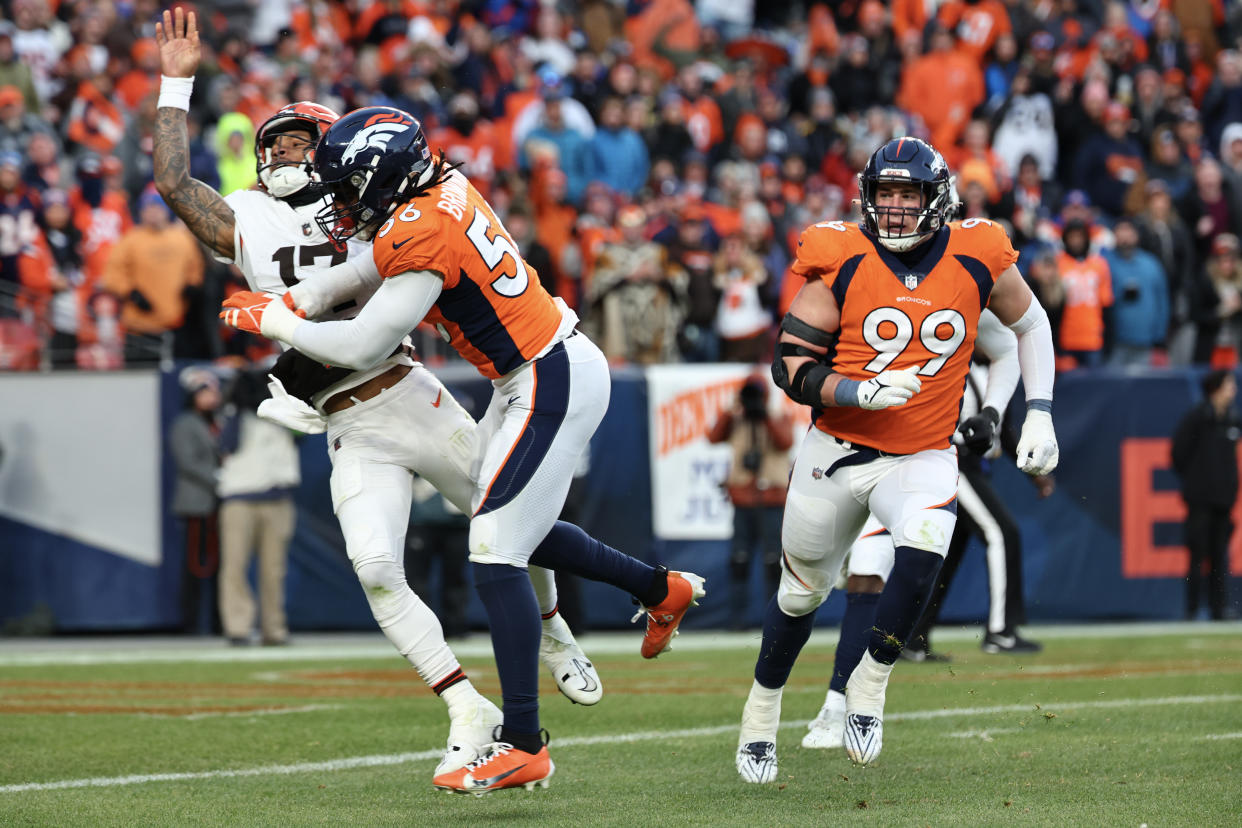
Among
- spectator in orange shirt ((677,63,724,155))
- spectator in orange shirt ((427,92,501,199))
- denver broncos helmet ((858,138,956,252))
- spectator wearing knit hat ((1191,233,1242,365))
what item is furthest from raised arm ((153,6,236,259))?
spectator in orange shirt ((677,63,724,155))

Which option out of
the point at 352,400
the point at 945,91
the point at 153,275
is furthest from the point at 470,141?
the point at 352,400

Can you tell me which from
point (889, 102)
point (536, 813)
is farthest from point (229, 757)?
point (889, 102)

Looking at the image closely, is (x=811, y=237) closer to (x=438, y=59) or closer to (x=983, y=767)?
(x=983, y=767)

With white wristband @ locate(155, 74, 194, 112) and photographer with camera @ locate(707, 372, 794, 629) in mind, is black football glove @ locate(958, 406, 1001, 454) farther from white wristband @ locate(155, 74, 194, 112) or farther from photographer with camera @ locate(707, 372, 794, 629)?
photographer with camera @ locate(707, 372, 794, 629)

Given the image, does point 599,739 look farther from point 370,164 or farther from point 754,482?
point 754,482

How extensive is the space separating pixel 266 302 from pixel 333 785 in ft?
5.00

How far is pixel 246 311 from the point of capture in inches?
195

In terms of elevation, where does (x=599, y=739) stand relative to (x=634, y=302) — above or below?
below

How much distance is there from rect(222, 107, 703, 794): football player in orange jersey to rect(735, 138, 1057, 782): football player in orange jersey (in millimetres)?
741

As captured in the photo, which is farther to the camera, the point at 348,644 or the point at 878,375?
the point at 348,644

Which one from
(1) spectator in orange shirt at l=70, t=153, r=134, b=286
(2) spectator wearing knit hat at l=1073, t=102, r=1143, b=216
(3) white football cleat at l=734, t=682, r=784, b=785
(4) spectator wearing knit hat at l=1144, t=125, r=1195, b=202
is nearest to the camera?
(3) white football cleat at l=734, t=682, r=784, b=785

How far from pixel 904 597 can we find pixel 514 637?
1201 millimetres

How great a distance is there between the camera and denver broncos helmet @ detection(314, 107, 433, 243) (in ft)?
16.3

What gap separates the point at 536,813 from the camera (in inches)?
192
